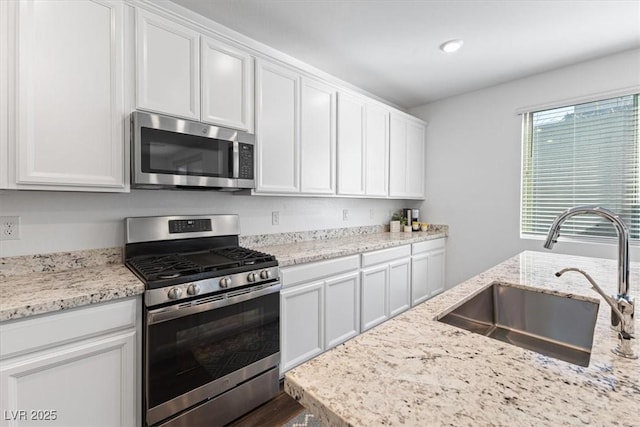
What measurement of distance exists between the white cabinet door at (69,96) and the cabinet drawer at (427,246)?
284 cm

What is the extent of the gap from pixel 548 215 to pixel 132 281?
374cm

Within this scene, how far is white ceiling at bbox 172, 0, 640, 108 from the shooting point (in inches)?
79.6

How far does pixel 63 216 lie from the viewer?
1682mm

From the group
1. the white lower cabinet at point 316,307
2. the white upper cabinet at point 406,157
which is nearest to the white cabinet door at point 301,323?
the white lower cabinet at point 316,307

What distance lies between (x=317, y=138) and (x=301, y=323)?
1.55 m

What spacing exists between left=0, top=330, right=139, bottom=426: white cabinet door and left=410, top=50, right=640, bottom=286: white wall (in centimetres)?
353

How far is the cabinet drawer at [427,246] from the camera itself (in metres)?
3.35

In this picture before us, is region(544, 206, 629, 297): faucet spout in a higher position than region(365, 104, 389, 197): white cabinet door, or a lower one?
lower

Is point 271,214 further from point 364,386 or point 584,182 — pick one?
point 584,182

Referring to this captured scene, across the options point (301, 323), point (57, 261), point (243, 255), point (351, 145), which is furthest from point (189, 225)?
point (351, 145)

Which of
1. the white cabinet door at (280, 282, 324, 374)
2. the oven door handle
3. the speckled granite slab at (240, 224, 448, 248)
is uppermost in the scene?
the speckled granite slab at (240, 224, 448, 248)

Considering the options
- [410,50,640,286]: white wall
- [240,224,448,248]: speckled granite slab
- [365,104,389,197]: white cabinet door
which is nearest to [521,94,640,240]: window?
[410,50,640,286]: white wall

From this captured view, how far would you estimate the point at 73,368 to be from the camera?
4.14ft

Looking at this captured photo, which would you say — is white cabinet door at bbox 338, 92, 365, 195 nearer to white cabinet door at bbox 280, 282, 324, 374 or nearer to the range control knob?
white cabinet door at bbox 280, 282, 324, 374
